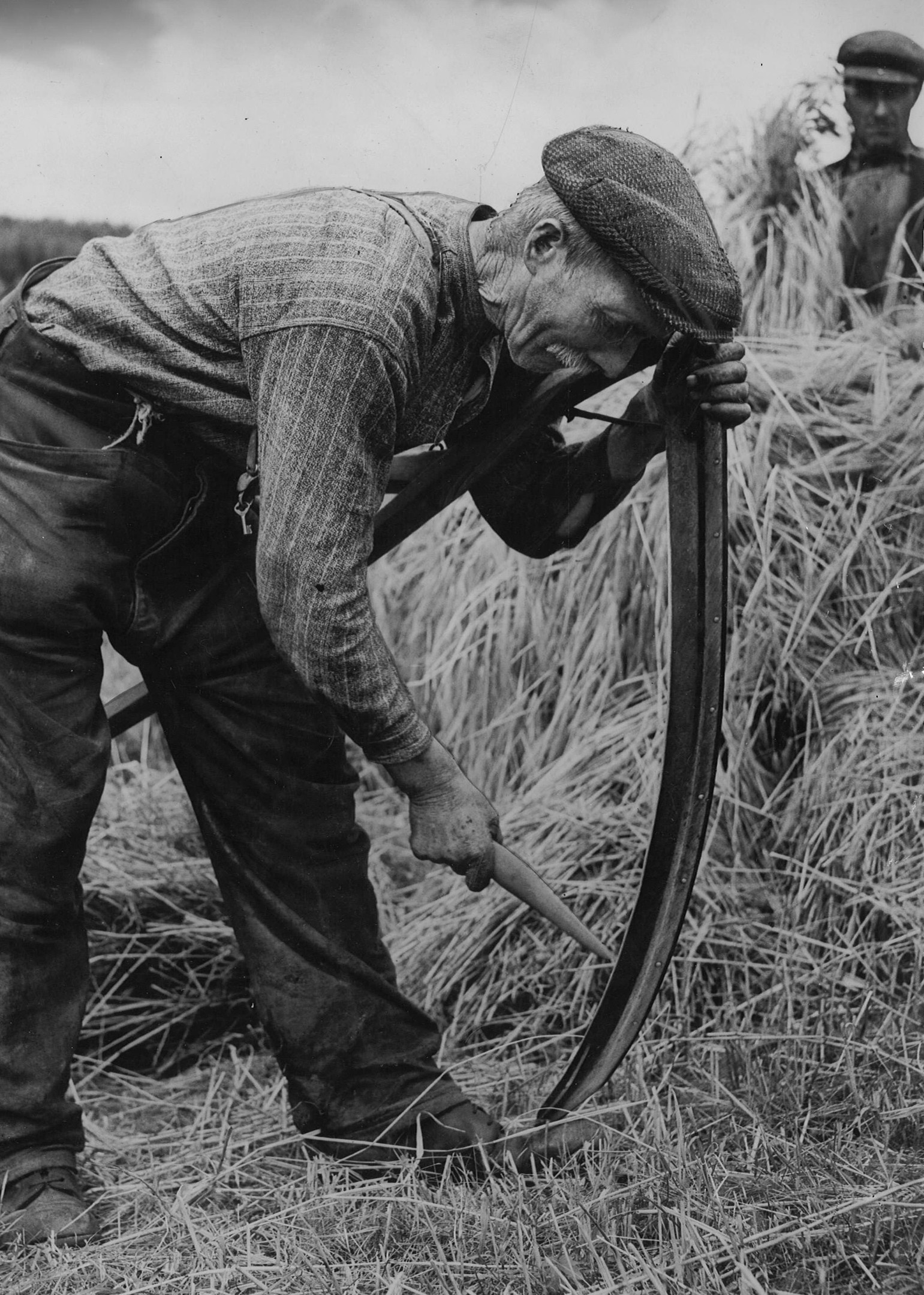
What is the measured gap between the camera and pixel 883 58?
3.25 meters

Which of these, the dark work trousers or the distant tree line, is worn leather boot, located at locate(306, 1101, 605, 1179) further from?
the distant tree line

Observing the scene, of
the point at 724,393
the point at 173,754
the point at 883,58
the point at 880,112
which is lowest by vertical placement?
the point at 173,754

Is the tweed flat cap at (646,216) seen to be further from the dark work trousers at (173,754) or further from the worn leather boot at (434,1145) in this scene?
the worn leather boot at (434,1145)

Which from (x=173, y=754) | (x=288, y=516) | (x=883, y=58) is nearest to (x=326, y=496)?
(x=288, y=516)

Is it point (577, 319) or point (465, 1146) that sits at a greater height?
point (577, 319)

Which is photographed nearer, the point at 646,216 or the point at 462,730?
the point at 646,216

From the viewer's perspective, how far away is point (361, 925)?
7.75 feet

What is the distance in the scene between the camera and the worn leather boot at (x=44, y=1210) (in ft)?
6.84

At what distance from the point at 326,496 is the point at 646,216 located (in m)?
0.57

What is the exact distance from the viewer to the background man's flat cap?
127 inches

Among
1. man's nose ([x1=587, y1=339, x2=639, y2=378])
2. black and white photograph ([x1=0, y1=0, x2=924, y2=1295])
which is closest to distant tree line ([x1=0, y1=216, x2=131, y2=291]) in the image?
black and white photograph ([x1=0, y1=0, x2=924, y2=1295])

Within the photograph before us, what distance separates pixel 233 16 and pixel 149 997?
83.8 inches

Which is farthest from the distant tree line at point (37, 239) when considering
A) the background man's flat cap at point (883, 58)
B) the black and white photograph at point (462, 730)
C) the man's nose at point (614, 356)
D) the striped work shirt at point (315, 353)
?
the man's nose at point (614, 356)

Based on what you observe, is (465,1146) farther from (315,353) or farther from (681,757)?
(315,353)
